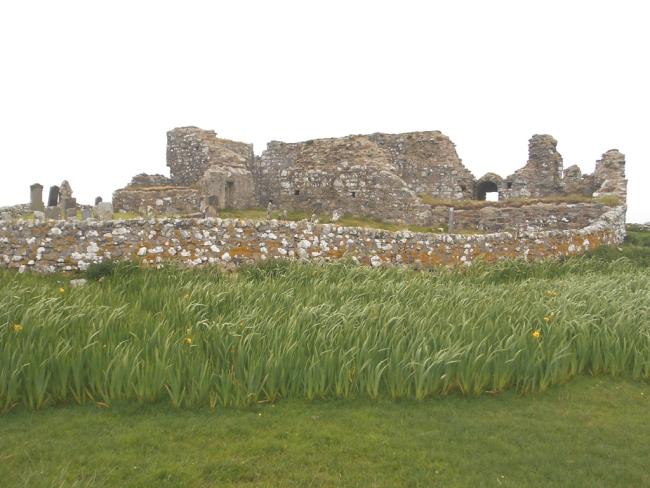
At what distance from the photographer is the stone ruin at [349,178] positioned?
17.6 metres

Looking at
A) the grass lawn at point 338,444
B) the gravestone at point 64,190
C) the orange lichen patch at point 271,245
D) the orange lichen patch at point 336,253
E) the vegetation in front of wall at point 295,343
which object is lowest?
the grass lawn at point 338,444

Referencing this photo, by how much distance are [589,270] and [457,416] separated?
28.6ft

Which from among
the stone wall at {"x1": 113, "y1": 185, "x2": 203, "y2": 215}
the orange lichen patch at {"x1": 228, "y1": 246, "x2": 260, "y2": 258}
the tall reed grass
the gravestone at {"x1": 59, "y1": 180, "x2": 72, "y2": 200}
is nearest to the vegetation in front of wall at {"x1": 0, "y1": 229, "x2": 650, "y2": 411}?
the tall reed grass

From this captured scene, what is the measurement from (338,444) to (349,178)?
1388 cm

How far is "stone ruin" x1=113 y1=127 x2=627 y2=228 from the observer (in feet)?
57.7

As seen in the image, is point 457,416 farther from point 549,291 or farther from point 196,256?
point 196,256

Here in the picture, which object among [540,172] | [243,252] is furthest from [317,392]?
[540,172]

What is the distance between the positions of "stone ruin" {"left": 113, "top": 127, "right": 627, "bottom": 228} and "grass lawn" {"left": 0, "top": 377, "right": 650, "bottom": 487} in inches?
469

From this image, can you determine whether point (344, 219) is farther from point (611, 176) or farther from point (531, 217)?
point (611, 176)

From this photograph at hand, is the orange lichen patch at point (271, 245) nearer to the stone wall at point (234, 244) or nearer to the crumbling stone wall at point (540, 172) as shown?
the stone wall at point (234, 244)

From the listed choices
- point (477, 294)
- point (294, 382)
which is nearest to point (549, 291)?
point (477, 294)

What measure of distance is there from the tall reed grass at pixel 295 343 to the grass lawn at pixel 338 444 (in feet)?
0.76

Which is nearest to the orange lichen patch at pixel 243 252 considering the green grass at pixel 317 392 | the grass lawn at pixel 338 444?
the green grass at pixel 317 392

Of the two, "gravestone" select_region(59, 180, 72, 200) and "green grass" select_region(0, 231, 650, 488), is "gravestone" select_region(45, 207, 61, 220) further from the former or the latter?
"gravestone" select_region(59, 180, 72, 200)
